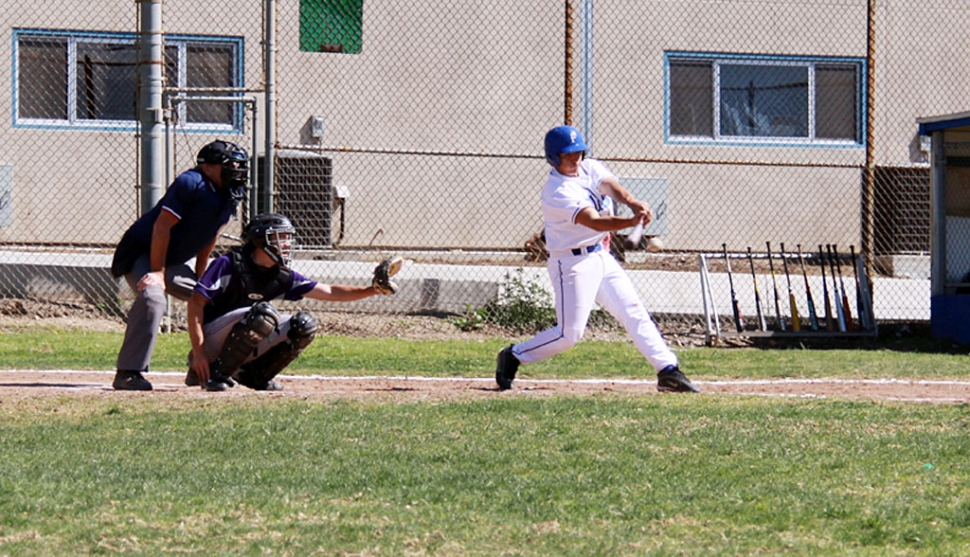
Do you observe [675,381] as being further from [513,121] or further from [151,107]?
[513,121]

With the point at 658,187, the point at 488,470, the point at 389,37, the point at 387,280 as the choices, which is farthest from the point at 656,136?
the point at 488,470

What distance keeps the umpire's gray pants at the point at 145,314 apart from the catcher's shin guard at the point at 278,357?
59 cm

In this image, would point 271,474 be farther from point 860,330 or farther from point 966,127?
point 966,127

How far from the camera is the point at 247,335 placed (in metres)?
7.97

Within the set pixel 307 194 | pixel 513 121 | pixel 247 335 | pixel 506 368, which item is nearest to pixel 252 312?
pixel 247 335

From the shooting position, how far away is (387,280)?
25.3ft

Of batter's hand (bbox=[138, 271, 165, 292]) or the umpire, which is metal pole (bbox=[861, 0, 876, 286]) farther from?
batter's hand (bbox=[138, 271, 165, 292])

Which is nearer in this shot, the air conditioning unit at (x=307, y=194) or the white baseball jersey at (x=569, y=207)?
the white baseball jersey at (x=569, y=207)

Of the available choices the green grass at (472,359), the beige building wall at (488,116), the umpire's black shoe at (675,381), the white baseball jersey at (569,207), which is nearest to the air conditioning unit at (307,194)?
the beige building wall at (488,116)

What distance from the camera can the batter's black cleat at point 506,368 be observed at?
8625 millimetres

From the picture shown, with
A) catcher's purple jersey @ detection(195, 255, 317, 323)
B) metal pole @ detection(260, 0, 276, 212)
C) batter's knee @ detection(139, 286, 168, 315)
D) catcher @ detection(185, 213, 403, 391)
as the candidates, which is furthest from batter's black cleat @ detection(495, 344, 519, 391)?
metal pole @ detection(260, 0, 276, 212)

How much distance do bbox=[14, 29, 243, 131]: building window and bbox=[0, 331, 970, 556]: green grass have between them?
8.92 meters

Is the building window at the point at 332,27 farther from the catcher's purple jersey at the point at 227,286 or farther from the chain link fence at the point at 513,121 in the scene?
the catcher's purple jersey at the point at 227,286

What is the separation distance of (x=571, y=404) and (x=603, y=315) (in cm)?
606
